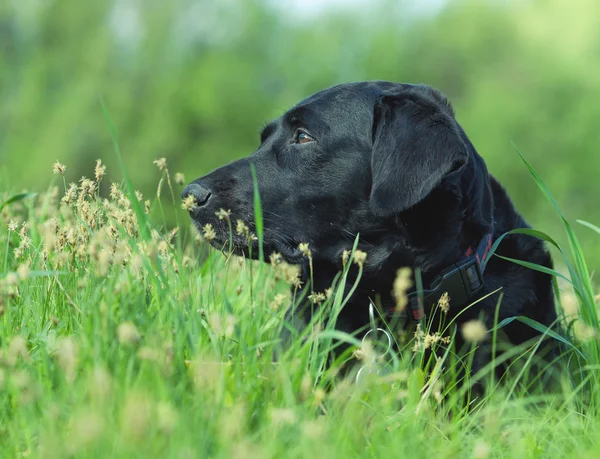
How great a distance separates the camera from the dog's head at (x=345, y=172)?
3062mm

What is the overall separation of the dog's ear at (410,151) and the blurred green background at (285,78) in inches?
823

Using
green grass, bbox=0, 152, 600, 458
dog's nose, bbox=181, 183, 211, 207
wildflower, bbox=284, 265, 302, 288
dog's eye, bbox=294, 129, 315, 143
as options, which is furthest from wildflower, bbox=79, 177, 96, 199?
dog's eye, bbox=294, 129, 315, 143

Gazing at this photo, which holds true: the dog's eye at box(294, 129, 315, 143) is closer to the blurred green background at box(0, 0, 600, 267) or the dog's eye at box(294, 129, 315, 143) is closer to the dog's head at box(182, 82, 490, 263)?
the dog's head at box(182, 82, 490, 263)

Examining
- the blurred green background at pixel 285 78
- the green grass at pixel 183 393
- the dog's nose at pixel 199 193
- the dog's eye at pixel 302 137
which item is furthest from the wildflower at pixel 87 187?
the blurred green background at pixel 285 78

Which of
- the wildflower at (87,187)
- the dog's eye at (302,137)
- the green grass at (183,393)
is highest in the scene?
the wildflower at (87,187)

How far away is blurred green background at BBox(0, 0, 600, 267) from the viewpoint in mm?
24828

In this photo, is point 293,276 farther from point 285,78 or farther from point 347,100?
point 285,78

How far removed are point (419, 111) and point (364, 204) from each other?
0.49 metres

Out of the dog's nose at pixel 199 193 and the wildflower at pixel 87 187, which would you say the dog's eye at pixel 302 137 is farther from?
the wildflower at pixel 87 187

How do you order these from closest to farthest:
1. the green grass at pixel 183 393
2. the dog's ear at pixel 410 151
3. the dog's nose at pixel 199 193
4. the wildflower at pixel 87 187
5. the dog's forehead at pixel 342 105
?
the green grass at pixel 183 393 < the wildflower at pixel 87 187 < the dog's ear at pixel 410 151 < the dog's nose at pixel 199 193 < the dog's forehead at pixel 342 105

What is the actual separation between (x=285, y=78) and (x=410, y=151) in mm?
25301

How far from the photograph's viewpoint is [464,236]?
3.14 m

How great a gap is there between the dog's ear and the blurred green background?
68.6 ft

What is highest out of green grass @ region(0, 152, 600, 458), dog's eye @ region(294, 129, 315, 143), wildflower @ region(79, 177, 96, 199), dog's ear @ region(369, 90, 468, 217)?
wildflower @ region(79, 177, 96, 199)
